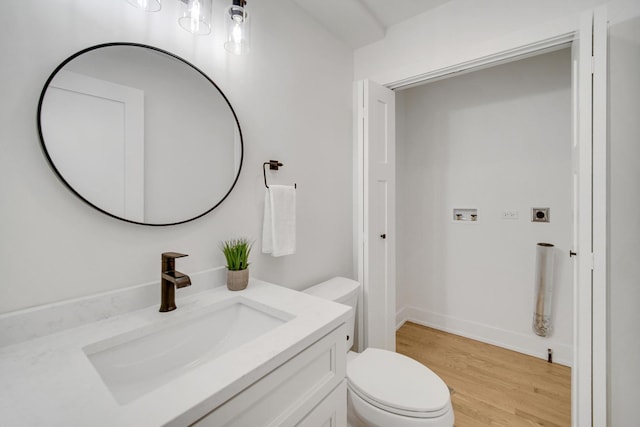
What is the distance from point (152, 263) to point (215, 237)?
26 centimetres

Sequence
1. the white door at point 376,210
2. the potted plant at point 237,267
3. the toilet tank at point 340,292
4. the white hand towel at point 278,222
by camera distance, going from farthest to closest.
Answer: the white door at point 376,210 < the toilet tank at point 340,292 < the white hand towel at point 278,222 < the potted plant at point 237,267

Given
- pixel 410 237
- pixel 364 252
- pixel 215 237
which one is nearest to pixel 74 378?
pixel 215 237

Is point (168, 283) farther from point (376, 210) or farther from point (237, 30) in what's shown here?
point (376, 210)

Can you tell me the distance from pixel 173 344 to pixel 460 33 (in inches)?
82.5

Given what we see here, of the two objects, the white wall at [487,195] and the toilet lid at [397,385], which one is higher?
the white wall at [487,195]

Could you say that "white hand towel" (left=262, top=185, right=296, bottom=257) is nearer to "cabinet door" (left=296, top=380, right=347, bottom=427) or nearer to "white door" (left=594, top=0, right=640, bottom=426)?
"cabinet door" (left=296, top=380, right=347, bottom=427)

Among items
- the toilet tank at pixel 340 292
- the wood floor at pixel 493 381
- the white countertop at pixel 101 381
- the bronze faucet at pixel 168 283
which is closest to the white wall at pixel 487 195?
the wood floor at pixel 493 381

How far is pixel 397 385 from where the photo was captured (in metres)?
1.23

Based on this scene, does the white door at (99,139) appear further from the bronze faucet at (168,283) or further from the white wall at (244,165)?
the bronze faucet at (168,283)

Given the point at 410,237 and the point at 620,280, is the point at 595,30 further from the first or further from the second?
the point at 410,237

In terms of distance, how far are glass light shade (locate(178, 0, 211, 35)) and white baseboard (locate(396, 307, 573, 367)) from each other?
262 cm

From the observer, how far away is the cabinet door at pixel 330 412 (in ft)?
2.73

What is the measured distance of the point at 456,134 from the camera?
8.15 feet

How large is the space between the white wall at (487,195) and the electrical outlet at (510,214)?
3cm
